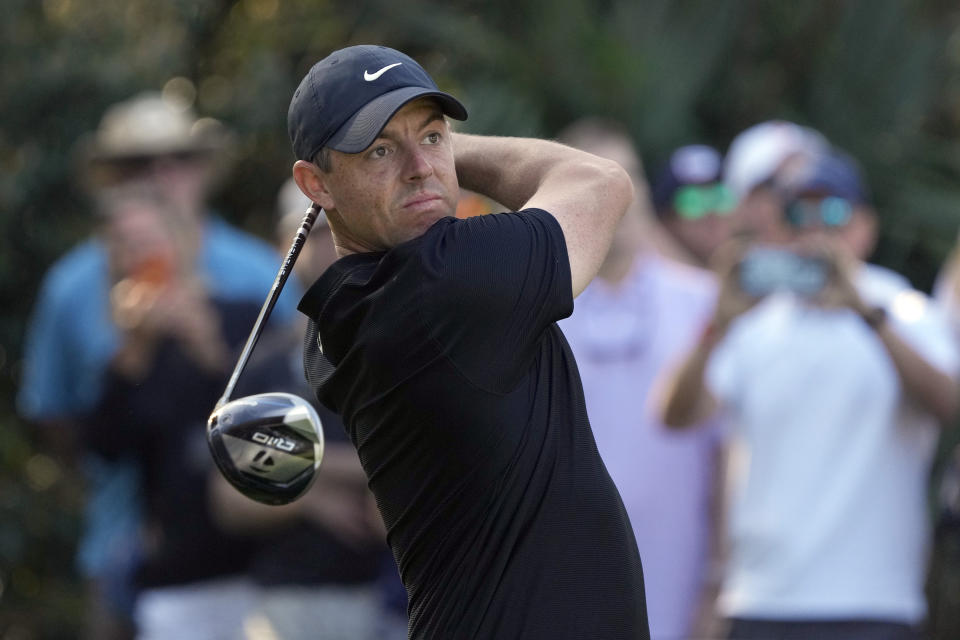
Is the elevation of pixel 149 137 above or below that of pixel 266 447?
below

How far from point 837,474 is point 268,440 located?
2.68 m

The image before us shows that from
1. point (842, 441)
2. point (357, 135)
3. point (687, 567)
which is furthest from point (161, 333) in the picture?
point (357, 135)

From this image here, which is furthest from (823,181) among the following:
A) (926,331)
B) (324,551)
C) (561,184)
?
(561,184)

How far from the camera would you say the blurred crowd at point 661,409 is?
5336 mm

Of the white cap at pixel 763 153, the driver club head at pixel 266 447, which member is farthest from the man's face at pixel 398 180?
the white cap at pixel 763 153

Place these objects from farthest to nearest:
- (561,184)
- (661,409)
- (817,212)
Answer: (661,409) < (817,212) < (561,184)

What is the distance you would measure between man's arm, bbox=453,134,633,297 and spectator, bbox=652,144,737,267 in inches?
128

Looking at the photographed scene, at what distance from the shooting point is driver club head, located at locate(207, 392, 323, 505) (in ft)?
10.6

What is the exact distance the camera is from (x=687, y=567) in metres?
5.92

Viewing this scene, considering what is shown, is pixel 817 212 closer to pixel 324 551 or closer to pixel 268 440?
pixel 324 551

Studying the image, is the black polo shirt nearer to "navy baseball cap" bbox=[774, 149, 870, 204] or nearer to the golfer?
the golfer

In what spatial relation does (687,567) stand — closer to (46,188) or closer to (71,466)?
(71,466)

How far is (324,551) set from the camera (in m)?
5.89

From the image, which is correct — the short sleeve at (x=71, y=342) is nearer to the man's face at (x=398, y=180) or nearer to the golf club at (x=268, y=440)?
the golf club at (x=268, y=440)
